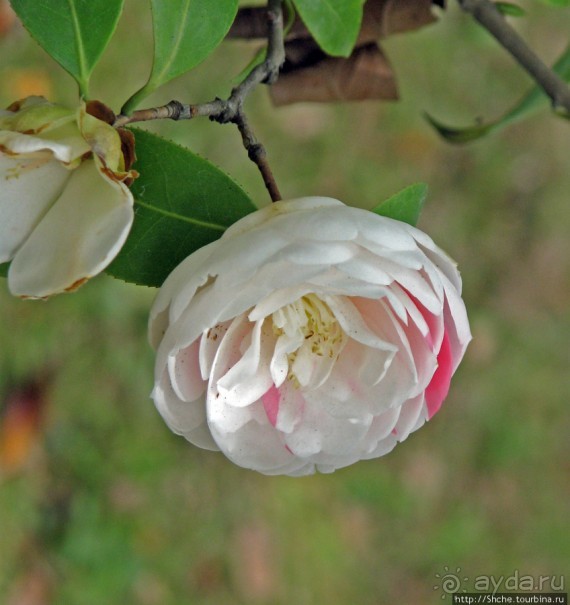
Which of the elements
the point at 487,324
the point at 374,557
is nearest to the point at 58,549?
the point at 374,557

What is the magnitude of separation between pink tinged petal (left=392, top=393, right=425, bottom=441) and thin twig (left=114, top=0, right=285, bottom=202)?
0.73 ft

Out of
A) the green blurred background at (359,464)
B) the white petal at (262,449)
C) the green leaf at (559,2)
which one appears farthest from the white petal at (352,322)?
the green blurred background at (359,464)

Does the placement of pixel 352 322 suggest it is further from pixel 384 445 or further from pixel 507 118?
pixel 507 118

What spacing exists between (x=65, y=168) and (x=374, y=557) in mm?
2044

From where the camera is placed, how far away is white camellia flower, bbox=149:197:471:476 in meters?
0.59

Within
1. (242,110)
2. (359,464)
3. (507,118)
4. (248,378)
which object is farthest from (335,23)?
(359,464)

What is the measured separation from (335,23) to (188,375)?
0.34 m

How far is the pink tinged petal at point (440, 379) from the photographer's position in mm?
695

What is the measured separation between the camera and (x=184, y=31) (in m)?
0.66

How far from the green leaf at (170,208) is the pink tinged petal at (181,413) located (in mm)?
93

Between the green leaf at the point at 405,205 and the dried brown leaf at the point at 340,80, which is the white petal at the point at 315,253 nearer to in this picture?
the green leaf at the point at 405,205

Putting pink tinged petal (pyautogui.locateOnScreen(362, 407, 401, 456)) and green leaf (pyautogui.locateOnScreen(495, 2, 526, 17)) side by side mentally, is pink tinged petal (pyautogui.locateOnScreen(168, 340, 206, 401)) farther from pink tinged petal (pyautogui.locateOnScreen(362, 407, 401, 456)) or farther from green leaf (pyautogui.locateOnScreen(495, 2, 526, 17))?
green leaf (pyautogui.locateOnScreen(495, 2, 526, 17))

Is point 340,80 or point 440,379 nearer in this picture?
point 440,379

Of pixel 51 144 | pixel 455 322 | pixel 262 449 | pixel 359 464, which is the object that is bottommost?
pixel 359 464
